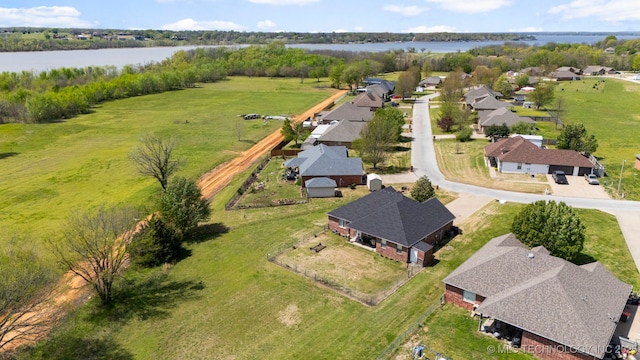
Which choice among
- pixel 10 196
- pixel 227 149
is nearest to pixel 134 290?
pixel 10 196

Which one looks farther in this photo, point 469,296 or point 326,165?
point 326,165

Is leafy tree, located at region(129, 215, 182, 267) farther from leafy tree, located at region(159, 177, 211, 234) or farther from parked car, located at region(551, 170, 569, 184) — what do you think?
parked car, located at region(551, 170, 569, 184)

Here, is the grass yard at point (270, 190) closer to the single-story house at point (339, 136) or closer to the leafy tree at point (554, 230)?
the single-story house at point (339, 136)

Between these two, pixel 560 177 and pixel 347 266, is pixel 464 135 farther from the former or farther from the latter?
pixel 347 266

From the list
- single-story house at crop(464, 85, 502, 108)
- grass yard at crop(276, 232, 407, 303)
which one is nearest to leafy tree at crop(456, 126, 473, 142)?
single-story house at crop(464, 85, 502, 108)

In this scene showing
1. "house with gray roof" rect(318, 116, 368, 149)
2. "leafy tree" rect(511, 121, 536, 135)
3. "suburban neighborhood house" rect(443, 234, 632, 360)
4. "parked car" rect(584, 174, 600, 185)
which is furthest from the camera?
"leafy tree" rect(511, 121, 536, 135)

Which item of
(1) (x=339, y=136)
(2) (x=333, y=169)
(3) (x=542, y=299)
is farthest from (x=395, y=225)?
(1) (x=339, y=136)
